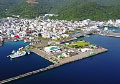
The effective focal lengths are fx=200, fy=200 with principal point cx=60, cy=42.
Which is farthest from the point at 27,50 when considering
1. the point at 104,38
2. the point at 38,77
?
the point at 104,38

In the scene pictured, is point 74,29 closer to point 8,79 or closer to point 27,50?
point 27,50

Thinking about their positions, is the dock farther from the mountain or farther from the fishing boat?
the mountain

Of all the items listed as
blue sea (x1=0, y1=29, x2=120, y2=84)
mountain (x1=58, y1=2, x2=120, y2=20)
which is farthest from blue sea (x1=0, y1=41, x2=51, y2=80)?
mountain (x1=58, y1=2, x2=120, y2=20)

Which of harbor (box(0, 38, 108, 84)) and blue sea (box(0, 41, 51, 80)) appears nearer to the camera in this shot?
blue sea (box(0, 41, 51, 80))

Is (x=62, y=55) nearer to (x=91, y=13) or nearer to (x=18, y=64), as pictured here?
(x=18, y=64)

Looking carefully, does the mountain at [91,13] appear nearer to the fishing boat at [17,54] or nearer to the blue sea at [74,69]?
the blue sea at [74,69]

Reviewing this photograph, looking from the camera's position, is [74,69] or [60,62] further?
[60,62]

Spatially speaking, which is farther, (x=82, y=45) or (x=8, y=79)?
(x=82, y=45)

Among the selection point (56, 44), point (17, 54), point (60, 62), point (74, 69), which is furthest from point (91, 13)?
point (74, 69)
